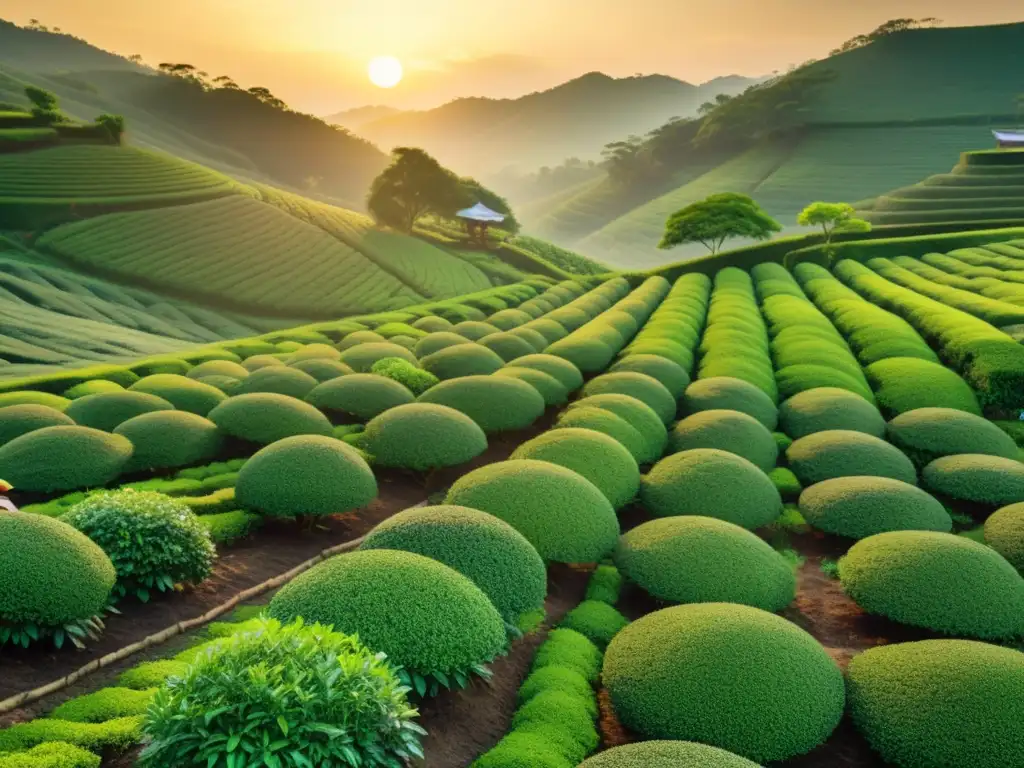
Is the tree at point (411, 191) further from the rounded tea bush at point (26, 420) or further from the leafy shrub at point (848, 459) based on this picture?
the leafy shrub at point (848, 459)

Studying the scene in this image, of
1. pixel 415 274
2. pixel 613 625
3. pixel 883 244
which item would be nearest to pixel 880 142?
pixel 883 244

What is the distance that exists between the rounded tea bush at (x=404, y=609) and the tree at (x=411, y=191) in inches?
2546

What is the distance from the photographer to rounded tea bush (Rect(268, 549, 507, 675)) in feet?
23.7

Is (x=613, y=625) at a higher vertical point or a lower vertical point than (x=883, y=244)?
lower

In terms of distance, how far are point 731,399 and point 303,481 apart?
39.2 ft

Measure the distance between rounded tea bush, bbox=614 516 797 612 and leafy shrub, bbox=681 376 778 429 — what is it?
8.04m

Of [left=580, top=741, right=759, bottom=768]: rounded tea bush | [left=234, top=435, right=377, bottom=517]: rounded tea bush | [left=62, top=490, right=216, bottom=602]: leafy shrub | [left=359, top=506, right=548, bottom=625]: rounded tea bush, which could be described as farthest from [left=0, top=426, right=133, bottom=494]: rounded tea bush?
[left=580, top=741, right=759, bottom=768]: rounded tea bush

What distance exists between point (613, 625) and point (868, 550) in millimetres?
4535

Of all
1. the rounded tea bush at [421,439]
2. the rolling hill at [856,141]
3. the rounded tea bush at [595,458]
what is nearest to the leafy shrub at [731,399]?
the rounded tea bush at [595,458]

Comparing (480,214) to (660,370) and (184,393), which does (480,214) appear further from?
(184,393)

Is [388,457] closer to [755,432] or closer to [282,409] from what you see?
[282,409]

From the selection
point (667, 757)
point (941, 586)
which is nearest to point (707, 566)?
point (941, 586)

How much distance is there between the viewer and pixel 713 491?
1348 centimetres

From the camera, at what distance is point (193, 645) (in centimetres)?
909
